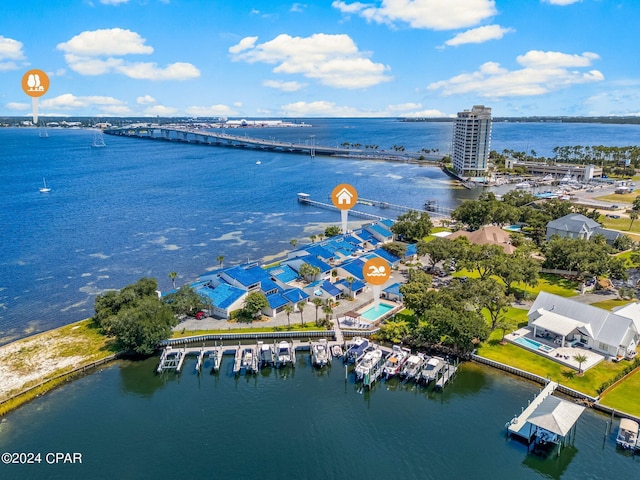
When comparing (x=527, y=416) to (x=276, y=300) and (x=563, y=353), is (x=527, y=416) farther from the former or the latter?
(x=276, y=300)

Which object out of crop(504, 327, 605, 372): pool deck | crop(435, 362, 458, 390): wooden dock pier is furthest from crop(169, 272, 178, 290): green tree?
crop(504, 327, 605, 372): pool deck

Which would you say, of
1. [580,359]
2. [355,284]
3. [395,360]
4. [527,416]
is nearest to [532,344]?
[580,359]

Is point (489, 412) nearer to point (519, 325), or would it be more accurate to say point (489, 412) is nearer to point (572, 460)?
point (572, 460)

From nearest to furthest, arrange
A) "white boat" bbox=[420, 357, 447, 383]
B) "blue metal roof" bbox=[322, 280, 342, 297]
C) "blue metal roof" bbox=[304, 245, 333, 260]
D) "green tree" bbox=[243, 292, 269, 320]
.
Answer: "white boat" bbox=[420, 357, 447, 383], "green tree" bbox=[243, 292, 269, 320], "blue metal roof" bbox=[322, 280, 342, 297], "blue metal roof" bbox=[304, 245, 333, 260]

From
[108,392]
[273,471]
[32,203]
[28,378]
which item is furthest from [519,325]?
[32,203]

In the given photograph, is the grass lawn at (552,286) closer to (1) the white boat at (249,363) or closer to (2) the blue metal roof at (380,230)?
(2) the blue metal roof at (380,230)

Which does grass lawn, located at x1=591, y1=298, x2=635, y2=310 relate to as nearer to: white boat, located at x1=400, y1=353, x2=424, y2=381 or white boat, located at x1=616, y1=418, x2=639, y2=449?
white boat, located at x1=616, y1=418, x2=639, y2=449
